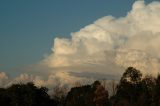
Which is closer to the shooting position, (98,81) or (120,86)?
(120,86)

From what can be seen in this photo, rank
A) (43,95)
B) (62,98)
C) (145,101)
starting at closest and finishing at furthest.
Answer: (145,101) < (43,95) < (62,98)

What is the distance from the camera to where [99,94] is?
151125 millimetres

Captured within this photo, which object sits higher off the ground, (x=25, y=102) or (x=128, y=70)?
(x=128, y=70)

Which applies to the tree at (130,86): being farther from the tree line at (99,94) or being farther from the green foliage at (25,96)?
the green foliage at (25,96)

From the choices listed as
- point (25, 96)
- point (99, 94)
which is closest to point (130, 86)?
point (99, 94)

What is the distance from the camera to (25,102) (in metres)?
160

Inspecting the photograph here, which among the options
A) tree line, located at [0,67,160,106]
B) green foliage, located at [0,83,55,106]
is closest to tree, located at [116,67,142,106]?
tree line, located at [0,67,160,106]

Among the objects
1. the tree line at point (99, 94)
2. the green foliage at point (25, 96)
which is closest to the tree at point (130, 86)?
the tree line at point (99, 94)

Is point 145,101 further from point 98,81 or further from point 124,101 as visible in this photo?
point 98,81

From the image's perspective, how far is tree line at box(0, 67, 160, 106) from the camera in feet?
453

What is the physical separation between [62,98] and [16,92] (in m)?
31.5

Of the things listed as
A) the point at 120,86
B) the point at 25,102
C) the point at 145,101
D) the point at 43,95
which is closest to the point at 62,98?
the point at 43,95

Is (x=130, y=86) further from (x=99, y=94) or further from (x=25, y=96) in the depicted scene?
(x=25, y=96)

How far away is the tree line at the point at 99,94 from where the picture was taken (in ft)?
453
